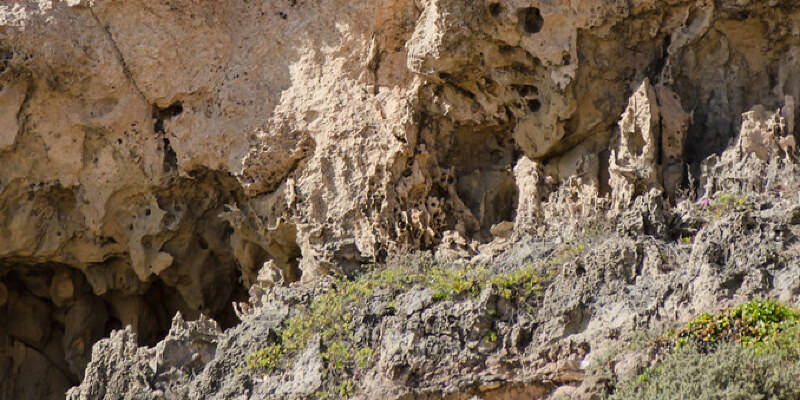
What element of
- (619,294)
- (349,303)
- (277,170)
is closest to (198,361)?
(349,303)

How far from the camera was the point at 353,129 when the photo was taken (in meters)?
13.7

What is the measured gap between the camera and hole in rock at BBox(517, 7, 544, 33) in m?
12.7

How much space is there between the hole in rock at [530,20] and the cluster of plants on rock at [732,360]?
462 centimetres

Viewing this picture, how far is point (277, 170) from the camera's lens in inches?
562

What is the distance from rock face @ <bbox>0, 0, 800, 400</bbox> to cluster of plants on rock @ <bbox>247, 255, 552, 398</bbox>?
3.05 feet

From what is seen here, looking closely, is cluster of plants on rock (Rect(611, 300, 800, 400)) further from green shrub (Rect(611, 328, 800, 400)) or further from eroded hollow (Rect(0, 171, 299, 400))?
eroded hollow (Rect(0, 171, 299, 400))

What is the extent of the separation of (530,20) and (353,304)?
3.90 m

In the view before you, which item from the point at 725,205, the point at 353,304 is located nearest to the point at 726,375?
the point at 725,205

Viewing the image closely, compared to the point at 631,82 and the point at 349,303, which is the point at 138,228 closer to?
the point at 349,303

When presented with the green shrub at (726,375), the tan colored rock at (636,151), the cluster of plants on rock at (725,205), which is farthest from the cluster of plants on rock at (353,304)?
the tan colored rock at (636,151)

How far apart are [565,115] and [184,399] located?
516 cm

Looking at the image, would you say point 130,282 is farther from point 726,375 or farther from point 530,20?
point 726,375

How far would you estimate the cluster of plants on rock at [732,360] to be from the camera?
8508 millimetres

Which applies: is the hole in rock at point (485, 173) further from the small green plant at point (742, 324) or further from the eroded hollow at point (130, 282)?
the small green plant at point (742, 324)
